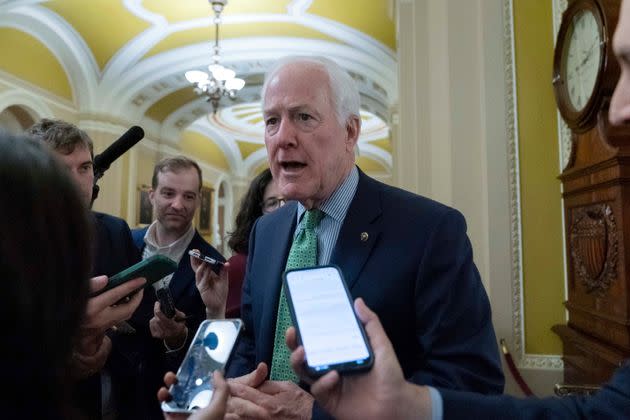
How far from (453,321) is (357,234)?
0.36 metres

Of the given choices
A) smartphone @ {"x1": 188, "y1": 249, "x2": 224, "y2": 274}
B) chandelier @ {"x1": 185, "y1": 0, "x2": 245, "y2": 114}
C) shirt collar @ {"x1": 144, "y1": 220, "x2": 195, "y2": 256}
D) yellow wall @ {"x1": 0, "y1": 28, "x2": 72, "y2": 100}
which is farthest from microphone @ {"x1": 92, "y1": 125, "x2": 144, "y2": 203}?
yellow wall @ {"x1": 0, "y1": 28, "x2": 72, "y2": 100}

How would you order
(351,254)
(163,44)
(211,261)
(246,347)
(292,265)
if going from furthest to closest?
1. (163,44)
2. (211,261)
3. (246,347)
4. (292,265)
5. (351,254)

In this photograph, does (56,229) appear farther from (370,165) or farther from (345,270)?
(370,165)

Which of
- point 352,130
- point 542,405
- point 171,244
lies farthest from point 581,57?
point 171,244

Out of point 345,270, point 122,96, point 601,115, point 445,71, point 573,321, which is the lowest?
point 573,321

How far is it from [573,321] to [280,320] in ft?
5.65

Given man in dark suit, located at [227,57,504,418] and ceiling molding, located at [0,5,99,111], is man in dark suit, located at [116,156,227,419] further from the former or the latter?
ceiling molding, located at [0,5,99,111]

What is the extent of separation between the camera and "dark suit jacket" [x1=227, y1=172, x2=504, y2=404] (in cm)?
125

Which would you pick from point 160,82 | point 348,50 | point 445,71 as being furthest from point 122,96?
point 445,71

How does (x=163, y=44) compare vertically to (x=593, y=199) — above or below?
above

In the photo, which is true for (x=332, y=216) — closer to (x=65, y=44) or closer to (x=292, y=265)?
(x=292, y=265)

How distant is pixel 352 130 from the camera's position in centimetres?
169

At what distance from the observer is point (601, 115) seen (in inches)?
84.1

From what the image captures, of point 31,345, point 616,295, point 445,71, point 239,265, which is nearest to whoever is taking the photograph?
point 31,345
